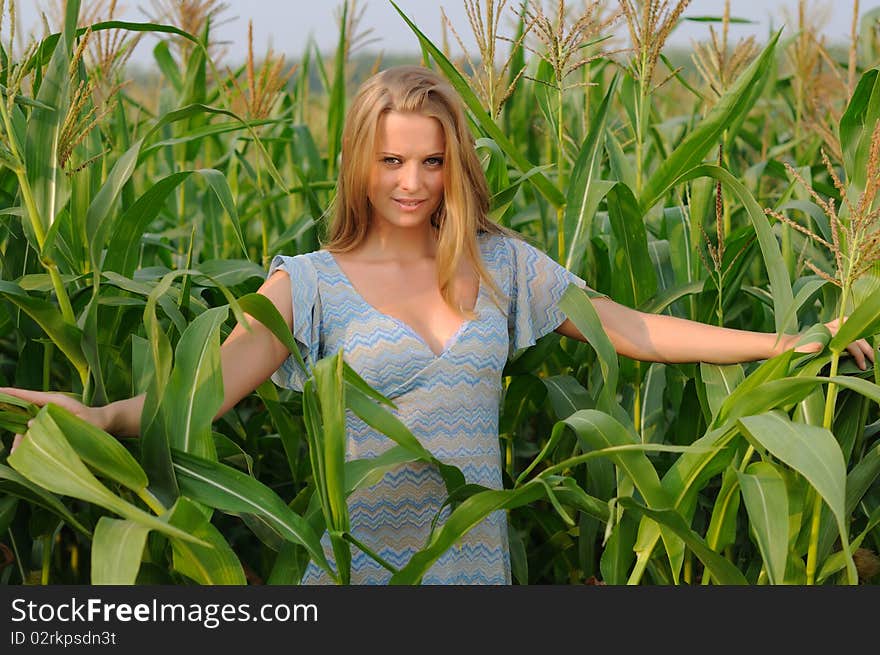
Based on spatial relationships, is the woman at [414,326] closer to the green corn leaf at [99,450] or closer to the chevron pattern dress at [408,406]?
the chevron pattern dress at [408,406]

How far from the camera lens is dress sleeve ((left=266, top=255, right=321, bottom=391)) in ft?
6.13

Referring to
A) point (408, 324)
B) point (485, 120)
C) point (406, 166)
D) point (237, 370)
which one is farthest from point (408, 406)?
point (485, 120)

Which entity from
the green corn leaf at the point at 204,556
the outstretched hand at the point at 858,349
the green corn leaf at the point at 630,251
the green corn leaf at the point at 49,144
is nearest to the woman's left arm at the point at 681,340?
the outstretched hand at the point at 858,349

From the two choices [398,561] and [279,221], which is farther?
[279,221]

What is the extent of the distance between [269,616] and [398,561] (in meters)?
0.36

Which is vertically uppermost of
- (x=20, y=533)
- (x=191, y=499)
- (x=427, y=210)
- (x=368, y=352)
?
(x=427, y=210)

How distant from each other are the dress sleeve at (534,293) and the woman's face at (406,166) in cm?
22

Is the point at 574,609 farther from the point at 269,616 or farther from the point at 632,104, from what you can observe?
the point at 632,104

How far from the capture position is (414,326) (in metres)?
1.91

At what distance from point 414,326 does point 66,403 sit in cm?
58

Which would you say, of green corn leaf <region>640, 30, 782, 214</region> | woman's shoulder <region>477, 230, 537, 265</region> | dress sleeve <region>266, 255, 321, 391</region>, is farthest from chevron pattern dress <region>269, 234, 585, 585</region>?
green corn leaf <region>640, 30, 782, 214</region>

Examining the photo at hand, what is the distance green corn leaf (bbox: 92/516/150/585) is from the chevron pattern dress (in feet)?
1.63

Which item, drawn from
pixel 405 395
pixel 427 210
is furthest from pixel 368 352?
pixel 427 210

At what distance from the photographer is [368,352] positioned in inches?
72.7
